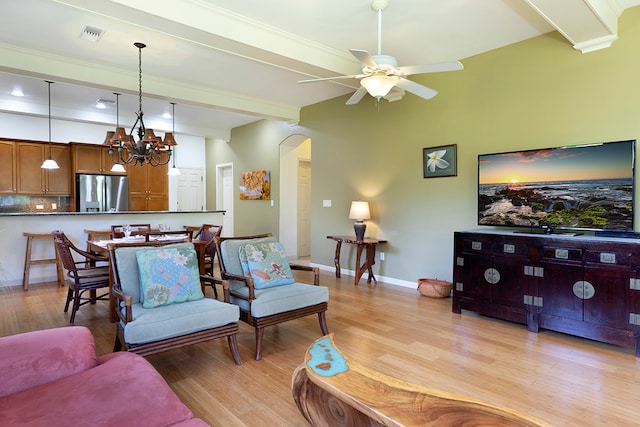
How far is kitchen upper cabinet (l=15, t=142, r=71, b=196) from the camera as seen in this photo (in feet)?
24.4

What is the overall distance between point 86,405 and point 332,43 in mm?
3899

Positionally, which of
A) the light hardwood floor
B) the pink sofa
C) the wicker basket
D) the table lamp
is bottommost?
the light hardwood floor

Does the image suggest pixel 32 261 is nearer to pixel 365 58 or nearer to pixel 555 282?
pixel 365 58

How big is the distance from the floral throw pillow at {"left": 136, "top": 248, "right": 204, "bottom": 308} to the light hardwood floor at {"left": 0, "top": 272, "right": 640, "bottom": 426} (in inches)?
20.5

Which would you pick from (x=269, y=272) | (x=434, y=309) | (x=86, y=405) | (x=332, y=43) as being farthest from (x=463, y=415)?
(x=332, y=43)

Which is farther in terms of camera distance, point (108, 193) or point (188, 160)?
point (188, 160)

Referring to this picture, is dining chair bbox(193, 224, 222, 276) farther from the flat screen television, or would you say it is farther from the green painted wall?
the flat screen television

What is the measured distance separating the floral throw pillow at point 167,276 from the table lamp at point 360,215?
291cm

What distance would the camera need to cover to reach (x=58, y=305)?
4.27 meters

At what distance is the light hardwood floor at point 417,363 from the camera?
220 cm

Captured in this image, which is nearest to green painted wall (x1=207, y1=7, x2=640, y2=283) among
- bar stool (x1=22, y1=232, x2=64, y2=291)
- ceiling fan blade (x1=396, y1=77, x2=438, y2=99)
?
ceiling fan blade (x1=396, y1=77, x2=438, y2=99)

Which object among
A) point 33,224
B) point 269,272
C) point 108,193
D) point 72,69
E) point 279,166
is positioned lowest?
point 269,272

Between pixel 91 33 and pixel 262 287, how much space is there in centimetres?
315

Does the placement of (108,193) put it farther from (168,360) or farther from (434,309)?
(434,309)
